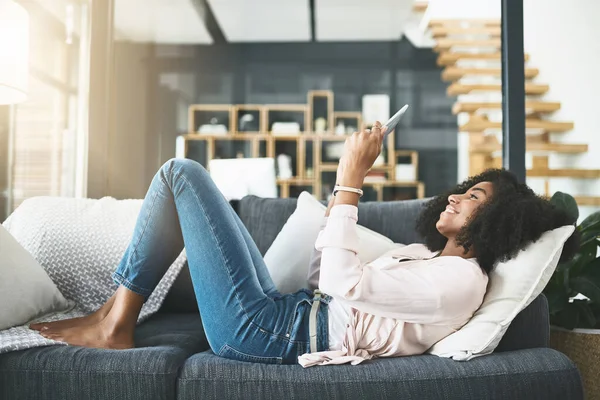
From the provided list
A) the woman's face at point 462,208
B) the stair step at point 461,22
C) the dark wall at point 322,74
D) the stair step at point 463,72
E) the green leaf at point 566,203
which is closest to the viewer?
the woman's face at point 462,208

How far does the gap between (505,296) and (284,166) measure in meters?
2.78

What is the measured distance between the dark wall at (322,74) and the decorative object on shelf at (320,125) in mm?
238

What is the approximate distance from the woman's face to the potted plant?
0.51 meters

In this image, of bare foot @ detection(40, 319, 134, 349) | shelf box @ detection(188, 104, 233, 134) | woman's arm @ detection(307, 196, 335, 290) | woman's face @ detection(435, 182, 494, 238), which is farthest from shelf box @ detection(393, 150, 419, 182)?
bare foot @ detection(40, 319, 134, 349)

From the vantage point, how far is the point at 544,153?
3.47m

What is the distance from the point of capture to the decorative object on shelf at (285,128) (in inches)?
166

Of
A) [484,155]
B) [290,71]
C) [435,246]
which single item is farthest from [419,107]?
[435,246]

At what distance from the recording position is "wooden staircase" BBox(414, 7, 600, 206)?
3.42 m

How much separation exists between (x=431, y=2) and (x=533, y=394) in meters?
2.96

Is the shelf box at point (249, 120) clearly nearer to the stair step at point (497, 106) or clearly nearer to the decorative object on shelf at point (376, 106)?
the decorative object on shelf at point (376, 106)

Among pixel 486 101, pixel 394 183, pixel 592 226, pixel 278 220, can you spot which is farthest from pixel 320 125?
pixel 592 226

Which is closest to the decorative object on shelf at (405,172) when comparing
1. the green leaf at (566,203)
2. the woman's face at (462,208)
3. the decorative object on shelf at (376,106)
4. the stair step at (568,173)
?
the decorative object on shelf at (376,106)

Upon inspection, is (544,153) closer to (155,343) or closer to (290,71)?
(290,71)

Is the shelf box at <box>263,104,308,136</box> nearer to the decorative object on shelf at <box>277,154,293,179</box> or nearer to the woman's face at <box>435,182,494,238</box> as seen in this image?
the decorative object on shelf at <box>277,154,293,179</box>
